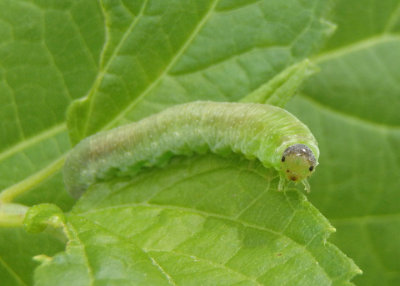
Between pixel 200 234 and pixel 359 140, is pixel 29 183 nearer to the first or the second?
pixel 200 234

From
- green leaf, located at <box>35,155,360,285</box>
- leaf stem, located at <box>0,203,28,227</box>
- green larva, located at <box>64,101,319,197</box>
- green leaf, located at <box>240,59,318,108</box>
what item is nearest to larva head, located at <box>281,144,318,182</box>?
green larva, located at <box>64,101,319,197</box>

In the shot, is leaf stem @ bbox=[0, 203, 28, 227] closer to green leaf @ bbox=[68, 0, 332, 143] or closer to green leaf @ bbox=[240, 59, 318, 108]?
green leaf @ bbox=[68, 0, 332, 143]

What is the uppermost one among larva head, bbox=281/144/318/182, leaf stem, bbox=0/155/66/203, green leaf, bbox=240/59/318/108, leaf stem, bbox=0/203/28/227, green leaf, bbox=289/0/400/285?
green leaf, bbox=240/59/318/108

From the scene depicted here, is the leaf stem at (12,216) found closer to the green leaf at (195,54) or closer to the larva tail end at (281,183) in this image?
the green leaf at (195,54)

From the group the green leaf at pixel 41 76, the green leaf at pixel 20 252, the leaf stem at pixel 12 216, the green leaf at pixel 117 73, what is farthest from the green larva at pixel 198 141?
the leaf stem at pixel 12 216

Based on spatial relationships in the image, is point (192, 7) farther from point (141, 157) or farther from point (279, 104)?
Answer: point (141, 157)

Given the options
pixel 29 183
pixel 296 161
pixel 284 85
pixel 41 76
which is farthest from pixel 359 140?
pixel 29 183

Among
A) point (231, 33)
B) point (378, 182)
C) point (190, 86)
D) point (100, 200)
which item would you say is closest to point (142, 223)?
point (100, 200)
